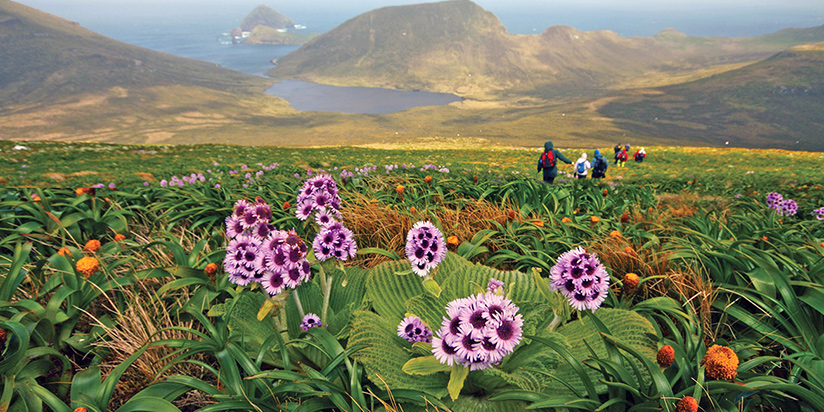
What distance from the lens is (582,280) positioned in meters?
1.61

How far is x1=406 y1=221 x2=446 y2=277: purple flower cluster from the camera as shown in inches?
72.9

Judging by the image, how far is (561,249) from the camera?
3035 millimetres

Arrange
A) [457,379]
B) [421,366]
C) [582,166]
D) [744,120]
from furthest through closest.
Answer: [744,120] → [582,166] → [421,366] → [457,379]

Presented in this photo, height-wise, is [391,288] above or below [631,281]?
below

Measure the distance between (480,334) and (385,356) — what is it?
0.61 metres

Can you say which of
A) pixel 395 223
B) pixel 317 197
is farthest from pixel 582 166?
pixel 317 197

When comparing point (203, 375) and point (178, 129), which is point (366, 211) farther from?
point (178, 129)

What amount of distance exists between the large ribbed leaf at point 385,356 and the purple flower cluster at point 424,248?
1.15 ft

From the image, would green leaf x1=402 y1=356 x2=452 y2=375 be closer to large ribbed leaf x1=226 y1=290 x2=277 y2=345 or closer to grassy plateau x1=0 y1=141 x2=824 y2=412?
grassy plateau x1=0 y1=141 x2=824 y2=412

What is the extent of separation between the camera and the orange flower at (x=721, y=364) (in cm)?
143

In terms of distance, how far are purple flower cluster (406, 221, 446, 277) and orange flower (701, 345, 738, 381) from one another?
4.02 feet

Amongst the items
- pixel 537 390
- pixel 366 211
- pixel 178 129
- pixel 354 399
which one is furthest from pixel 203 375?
pixel 178 129

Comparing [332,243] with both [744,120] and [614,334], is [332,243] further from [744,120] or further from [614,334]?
[744,120]

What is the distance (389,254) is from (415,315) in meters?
0.99
